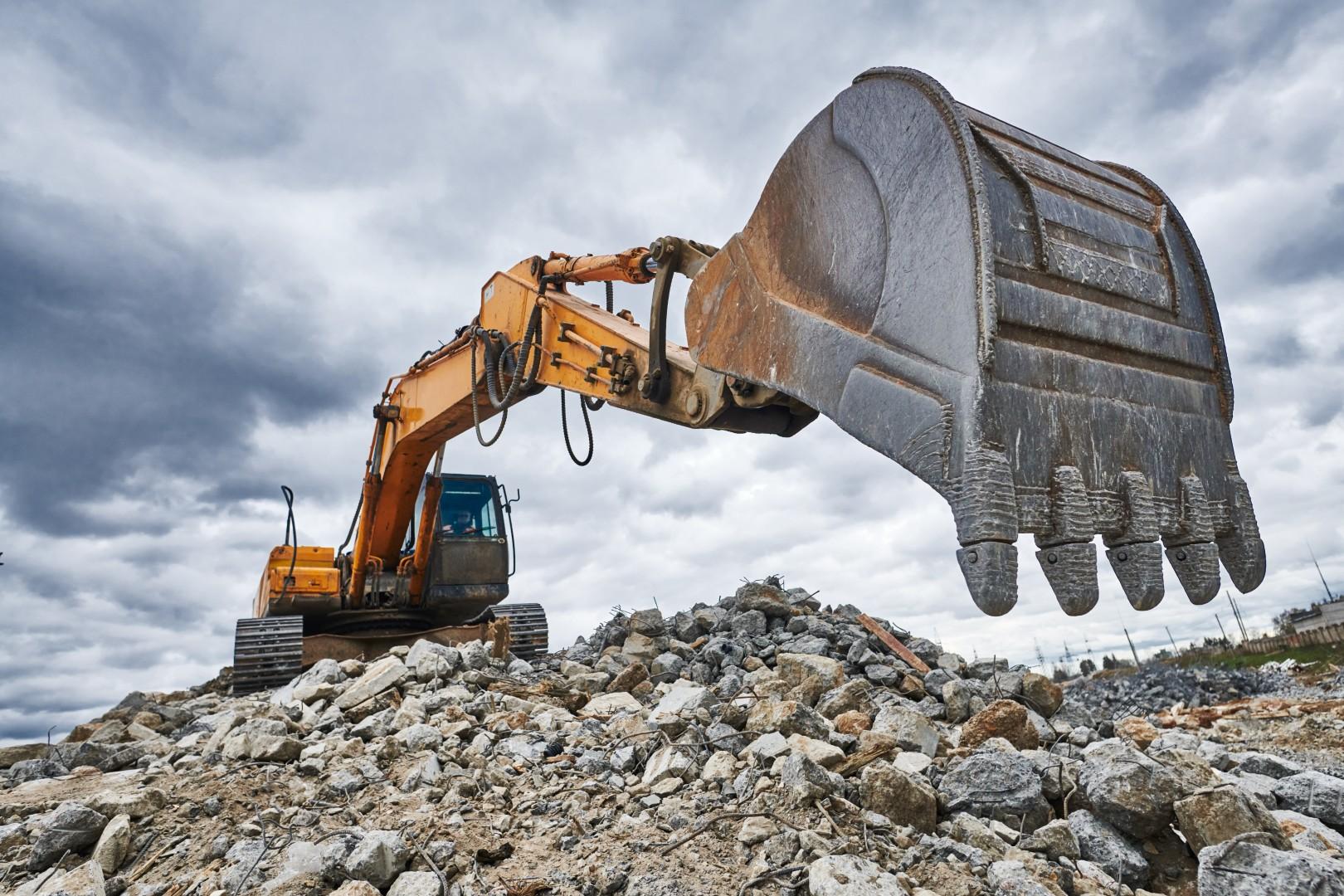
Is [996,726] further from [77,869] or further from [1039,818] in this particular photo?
[77,869]

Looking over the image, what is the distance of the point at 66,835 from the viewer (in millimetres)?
3670

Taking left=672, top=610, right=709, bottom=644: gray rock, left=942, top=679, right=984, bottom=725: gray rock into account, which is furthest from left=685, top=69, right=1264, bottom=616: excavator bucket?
left=672, top=610, right=709, bottom=644: gray rock

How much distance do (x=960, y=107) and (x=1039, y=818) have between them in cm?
253

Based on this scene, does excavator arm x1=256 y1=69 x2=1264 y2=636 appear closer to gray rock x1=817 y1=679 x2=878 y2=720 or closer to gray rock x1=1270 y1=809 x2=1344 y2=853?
gray rock x1=1270 y1=809 x2=1344 y2=853

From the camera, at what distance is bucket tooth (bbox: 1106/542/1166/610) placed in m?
2.52

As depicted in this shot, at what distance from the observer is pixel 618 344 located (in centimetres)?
521

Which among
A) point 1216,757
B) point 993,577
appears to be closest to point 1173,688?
point 1216,757

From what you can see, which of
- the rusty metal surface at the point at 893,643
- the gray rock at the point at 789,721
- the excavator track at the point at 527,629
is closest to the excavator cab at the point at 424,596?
the excavator track at the point at 527,629

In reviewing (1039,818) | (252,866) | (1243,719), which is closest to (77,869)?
(252,866)

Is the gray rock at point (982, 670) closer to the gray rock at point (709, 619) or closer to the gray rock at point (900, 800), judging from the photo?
the gray rock at point (709, 619)

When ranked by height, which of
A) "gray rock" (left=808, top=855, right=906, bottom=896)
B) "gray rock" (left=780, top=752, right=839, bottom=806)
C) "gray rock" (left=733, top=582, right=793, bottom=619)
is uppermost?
"gray rock" (left=733, top=582, right=793, bottom=619)

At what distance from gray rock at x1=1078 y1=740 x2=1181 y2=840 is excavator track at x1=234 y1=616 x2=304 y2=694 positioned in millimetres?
6561

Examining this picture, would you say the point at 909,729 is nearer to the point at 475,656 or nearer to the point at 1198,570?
the point at 1198,570

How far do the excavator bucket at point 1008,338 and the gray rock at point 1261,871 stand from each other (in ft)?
2.76
